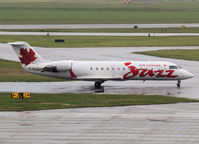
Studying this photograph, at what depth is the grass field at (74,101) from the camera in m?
42.1

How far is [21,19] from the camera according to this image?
165 m

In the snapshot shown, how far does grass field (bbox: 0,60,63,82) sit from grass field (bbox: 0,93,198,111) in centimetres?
1076

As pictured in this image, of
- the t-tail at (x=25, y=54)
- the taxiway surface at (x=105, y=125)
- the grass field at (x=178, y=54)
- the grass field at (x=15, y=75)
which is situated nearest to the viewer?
the taxiway surface at (x=105, y=125)

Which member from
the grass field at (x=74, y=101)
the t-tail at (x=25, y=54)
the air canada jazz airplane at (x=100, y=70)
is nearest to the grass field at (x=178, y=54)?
the air canada jazz airplane at (x=100, y=70)

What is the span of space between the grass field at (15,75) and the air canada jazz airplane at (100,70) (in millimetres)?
6099

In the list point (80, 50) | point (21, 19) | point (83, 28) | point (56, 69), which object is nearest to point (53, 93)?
point (56, 69)

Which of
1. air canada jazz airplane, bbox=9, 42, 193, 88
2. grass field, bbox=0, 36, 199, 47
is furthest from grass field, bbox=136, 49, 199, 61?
air canada jazz airplane, bbox=9, 42, 193, 88

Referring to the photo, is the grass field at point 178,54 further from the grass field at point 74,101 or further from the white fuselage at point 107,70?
the grass field at point 74,101

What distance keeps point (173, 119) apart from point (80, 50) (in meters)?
53.2

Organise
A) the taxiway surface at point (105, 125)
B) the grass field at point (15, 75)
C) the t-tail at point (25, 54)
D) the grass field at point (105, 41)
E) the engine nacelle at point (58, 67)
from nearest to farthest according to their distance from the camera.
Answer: the taxiway surface at point (105, 125) → the engine nacelle at point (58, 67) → the t-tail at point (25, 54) → the grass field at point (15, 75) → the grass field at point (105, 41)

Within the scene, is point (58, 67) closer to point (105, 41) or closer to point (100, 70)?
point (100, 70)

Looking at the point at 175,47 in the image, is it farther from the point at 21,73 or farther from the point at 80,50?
the point at 21,73

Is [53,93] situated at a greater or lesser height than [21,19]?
lesser

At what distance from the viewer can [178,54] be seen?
82312 millimetres
